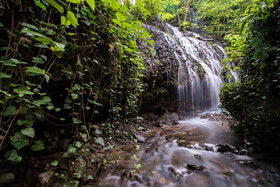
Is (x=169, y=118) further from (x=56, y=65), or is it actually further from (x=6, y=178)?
(x=6, y=178)

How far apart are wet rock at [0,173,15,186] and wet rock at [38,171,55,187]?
0.23m

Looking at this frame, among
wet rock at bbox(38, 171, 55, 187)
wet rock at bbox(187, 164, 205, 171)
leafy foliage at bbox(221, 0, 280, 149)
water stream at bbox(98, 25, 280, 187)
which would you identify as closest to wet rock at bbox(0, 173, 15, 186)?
wet rock at bbox(38, 171, 55, 187)

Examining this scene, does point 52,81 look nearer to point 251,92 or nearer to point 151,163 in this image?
point 151,163

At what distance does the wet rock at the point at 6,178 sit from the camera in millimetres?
1207

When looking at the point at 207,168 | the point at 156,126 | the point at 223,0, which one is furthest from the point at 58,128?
the point at 223,0

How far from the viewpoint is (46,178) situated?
1.39m

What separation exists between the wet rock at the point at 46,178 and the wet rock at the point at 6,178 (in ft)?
0.76

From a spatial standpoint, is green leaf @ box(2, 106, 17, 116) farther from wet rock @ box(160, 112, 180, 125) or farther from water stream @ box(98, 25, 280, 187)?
wet rock @ box(160, 112, 180, 125)

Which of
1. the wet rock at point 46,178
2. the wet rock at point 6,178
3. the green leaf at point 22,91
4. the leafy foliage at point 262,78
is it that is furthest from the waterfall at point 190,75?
the wet rock at point 6,178

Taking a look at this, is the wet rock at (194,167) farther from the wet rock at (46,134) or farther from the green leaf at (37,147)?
the wet rock at (46,134)

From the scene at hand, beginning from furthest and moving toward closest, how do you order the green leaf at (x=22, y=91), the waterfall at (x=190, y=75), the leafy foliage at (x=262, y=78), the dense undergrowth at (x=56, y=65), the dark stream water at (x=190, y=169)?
the waterfall at (x=190, y=75), the leafy foliage at (x=262, y=78), the dark stream water at (x=190, y=169), the dense undergrowth at (x=56, y=65), the green leaf at (x=22, y=91)

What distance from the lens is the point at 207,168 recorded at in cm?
201

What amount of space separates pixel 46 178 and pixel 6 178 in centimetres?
35

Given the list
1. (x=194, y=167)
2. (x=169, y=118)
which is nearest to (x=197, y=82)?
(x=169, y=118)
